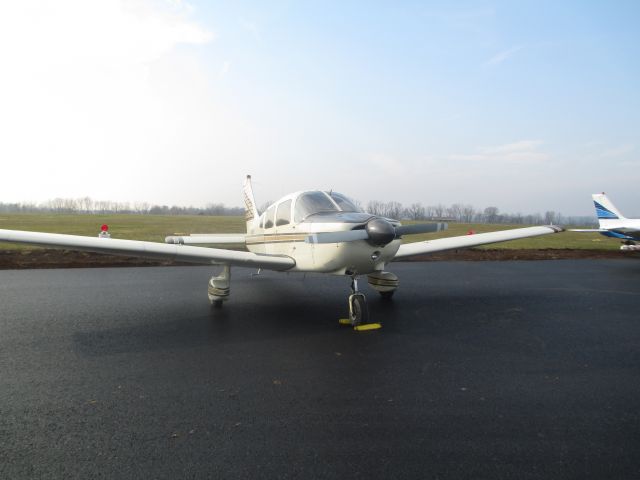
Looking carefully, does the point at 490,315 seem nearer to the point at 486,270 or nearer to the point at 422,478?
the point at 422,478

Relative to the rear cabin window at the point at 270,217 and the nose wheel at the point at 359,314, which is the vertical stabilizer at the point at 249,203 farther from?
the nose wheel at the point at 359,314

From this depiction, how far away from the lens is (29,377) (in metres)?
4.38

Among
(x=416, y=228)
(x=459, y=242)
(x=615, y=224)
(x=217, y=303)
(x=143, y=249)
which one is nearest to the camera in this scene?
(x=143, y=249)

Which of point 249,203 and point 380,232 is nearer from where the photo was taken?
point 380,232

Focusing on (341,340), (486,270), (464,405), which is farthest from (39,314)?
(486,270)

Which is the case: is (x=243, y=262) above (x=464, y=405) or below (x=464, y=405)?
above

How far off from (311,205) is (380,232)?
1742 millimetres

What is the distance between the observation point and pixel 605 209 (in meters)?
21.9

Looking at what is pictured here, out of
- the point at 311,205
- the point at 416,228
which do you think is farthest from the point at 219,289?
the point at 416,228

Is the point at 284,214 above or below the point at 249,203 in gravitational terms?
below

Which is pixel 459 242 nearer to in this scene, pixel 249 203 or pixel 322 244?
pixel 322 244

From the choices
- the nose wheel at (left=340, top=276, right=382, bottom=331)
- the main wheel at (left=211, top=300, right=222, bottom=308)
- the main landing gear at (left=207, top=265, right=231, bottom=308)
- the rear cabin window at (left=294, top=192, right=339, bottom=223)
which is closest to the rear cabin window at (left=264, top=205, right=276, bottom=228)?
the rear cabin window at (left=294, top=192, right=339, bottom=223)

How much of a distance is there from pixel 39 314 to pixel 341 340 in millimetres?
5429

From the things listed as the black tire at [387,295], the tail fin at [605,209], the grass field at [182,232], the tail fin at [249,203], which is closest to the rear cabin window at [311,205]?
the black tire at [387,295]
